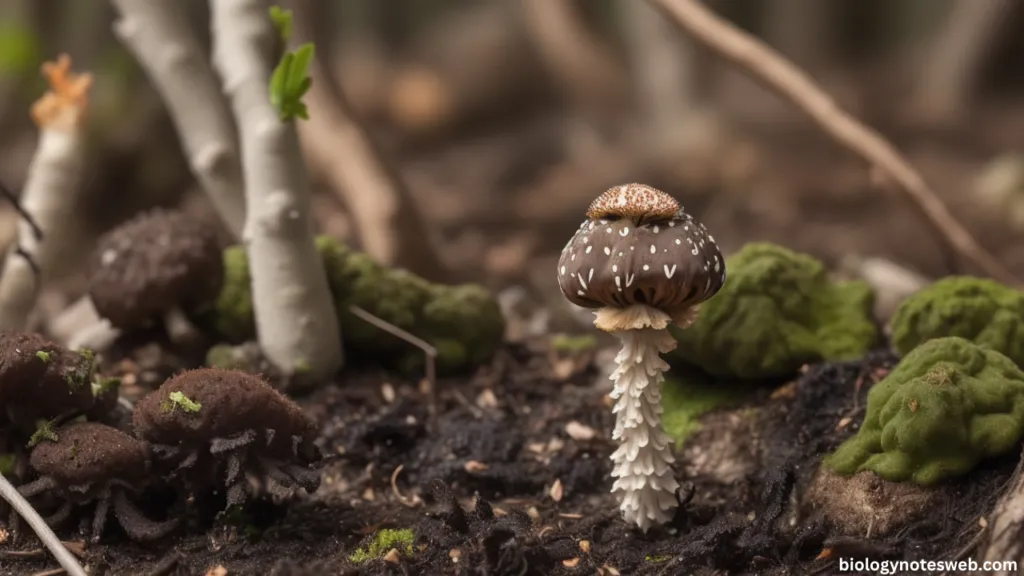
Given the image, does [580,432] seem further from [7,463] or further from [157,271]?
[7,463]

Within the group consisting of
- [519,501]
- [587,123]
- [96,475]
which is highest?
[587,123]

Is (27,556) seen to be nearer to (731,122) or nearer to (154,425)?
(154,425)

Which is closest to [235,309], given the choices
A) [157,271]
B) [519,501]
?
[157,271]

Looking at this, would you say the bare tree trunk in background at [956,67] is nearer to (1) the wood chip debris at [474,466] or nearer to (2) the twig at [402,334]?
(2) the twig at [402,334]

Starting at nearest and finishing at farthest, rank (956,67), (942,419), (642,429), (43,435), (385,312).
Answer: (942,419)
(43,435)
(642,429)
(385,312)
(956,67)

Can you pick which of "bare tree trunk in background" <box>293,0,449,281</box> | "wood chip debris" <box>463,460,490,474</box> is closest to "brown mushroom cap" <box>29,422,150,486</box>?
"wood chip debris" <box>463,460,490,474</box>

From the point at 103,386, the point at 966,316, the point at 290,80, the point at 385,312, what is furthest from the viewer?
the point at 385,312

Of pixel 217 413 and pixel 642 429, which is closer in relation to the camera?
pixel 217 413
